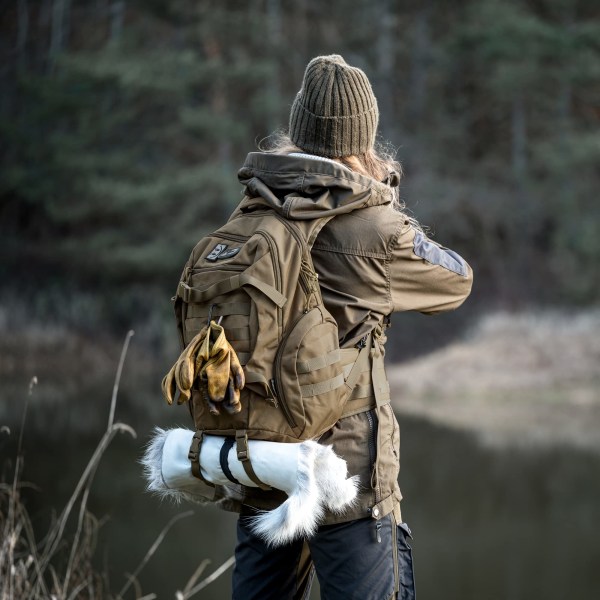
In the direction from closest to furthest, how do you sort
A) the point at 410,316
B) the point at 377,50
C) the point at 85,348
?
the point at 85,348
the point at 410,316
the point at 377,50

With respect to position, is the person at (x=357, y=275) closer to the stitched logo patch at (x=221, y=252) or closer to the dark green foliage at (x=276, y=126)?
the stitched logo patch at (x=221, y=252)

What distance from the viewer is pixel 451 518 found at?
18.8 ft

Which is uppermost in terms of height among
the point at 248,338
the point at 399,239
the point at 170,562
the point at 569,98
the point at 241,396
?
the point at 569,98

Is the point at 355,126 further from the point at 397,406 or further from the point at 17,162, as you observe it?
the point at 17,162

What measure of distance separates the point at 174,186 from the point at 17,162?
2383mm

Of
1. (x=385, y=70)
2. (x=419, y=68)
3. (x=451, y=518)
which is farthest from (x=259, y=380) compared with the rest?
(x=419, y=68)

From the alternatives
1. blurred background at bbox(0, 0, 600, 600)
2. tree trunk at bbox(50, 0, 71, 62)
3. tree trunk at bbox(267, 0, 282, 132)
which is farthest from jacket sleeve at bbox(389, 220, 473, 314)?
tree trunk at bbox(50, 0, 71, 62)

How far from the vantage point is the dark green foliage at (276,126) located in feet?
36.1

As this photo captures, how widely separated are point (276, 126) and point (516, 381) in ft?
14.8

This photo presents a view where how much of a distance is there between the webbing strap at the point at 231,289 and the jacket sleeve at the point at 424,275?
0.25m

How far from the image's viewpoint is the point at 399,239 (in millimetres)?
1771

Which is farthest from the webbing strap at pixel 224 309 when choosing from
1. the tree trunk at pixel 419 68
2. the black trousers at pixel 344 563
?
the tree trunk at pixel 419 68

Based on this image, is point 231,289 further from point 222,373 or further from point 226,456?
point 226,456

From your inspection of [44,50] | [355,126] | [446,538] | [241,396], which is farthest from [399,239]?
[44,50]
